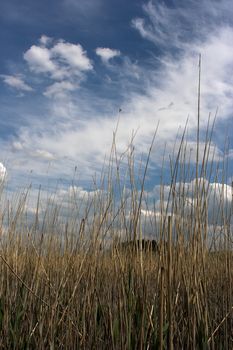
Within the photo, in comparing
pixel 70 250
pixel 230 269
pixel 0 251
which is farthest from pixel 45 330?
pixel 230 269

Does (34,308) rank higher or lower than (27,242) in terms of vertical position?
lower

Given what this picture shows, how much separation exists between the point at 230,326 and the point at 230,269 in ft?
1.21

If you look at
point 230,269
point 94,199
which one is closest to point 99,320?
point 94,199

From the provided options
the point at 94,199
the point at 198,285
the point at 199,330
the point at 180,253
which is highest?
the point at 94,199

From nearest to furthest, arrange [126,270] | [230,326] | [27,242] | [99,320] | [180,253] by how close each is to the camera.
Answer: [180,253]
[126,270]
[230,326]
[99,320]
[27,242]

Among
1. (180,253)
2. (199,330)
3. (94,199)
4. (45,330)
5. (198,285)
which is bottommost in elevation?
(45,330)

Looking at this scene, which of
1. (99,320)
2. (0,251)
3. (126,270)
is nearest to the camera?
(126,270)

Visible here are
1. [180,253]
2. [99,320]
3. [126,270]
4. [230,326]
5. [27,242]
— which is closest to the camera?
[180,253]

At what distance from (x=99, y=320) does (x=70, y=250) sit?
385mm

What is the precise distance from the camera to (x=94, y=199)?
6.81 feet

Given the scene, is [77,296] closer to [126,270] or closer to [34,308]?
[34,308]

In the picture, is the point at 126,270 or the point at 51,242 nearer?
the point at 126,270

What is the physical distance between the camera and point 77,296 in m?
2.14

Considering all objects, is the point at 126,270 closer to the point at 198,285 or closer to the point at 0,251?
the point at 198,285
